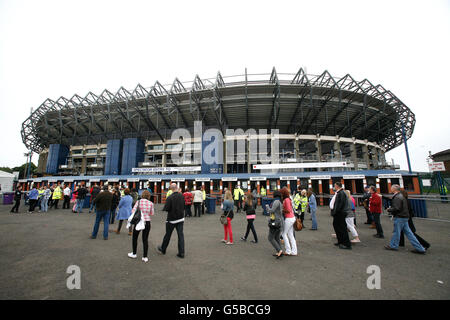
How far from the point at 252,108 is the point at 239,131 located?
4.54m

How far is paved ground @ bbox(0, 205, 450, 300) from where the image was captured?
2867 millimetres

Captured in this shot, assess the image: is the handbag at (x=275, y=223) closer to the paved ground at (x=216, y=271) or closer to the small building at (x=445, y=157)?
the paved ground at (x=216, y=271)

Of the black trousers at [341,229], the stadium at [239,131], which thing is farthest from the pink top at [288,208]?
→ the stadium at [239,131]

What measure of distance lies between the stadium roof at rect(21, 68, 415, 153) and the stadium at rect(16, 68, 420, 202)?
17 centimetres

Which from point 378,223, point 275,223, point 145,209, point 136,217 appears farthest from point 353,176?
point 136,217

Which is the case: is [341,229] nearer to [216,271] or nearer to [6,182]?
[216,271]

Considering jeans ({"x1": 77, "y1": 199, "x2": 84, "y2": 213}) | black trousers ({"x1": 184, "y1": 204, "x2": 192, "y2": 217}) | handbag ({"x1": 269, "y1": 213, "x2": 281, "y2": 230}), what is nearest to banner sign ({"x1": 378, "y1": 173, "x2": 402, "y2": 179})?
black trousers ({"x1": 184, "y1": 204, "x2": 192, "y2": 217})

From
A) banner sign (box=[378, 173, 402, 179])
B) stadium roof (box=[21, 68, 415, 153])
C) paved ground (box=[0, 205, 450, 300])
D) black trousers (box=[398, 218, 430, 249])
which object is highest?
stadium roof (box=[21, 68, 415, 153])

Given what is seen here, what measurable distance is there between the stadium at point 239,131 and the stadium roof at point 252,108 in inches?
6.9

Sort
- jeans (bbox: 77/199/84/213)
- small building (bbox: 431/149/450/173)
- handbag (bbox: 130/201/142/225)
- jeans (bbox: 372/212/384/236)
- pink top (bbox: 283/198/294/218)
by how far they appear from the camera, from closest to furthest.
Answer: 1. handbag (bbox: 130/201/142/225)
2. pink top (bbox: 283/198/294/218)
3. jeans (bbox: 372/212/384/236)
4. jeans (bbox: 77/199/84/213)
5. small building (bbox: 431/149/450/173)

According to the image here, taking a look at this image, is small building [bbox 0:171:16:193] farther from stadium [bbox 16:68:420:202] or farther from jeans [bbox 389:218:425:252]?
jeans [bbox 389:218:425:252]

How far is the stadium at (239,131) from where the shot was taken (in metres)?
24.5
